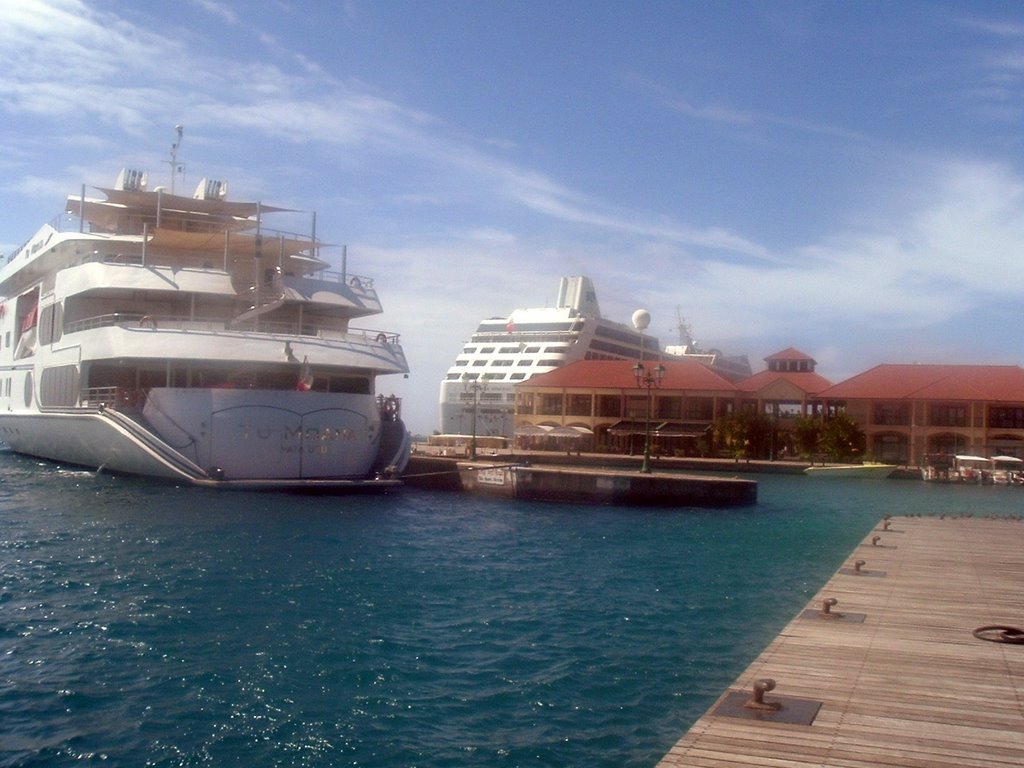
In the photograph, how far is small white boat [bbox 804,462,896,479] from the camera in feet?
178

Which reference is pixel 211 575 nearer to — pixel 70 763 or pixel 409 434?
pixel 70 763

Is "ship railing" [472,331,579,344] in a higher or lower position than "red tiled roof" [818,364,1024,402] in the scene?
higher

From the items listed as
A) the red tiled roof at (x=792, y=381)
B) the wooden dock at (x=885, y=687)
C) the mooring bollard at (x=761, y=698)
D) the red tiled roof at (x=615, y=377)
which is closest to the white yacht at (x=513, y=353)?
the red tiled roof at (x=615, y=377)

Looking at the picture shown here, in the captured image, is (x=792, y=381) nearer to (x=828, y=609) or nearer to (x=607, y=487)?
(x=607, y=487)

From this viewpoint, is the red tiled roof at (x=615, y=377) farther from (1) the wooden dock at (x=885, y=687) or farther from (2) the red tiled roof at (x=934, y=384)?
(1) the wooden dock at (x=885, y=687)

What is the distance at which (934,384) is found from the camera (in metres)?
63.9

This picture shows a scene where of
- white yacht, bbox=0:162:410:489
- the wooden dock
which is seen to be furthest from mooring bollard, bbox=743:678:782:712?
white yacht, bbox=0:162:410:489

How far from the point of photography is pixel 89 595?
14.2 meters

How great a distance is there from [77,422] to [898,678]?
27033 mm

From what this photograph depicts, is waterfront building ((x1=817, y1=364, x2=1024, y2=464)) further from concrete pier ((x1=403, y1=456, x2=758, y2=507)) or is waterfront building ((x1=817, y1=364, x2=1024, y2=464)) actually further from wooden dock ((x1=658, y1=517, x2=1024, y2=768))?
wooden dock ((x1=658, y1=517, x2=1024, y2=768))

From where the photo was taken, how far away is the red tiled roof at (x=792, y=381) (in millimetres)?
69062

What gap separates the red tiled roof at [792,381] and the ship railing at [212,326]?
44.3m

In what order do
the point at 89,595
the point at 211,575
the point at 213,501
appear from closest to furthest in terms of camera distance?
the point at 89,595
the point at 211,575
the point at 213,501

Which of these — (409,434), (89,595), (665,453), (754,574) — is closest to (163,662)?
(89,595)
